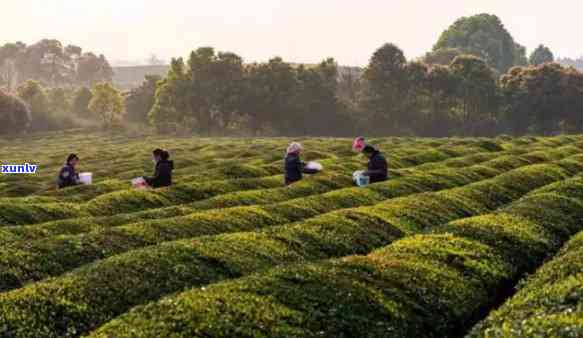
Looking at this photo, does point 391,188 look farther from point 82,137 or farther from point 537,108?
point 82,137

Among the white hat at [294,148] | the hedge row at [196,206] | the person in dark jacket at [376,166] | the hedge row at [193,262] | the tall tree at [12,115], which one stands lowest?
the tall tree at [12,115]

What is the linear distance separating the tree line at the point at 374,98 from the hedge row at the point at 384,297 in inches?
3969

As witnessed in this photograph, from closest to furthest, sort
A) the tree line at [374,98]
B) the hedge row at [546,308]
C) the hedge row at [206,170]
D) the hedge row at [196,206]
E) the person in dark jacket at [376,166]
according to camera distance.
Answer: the hedge row at [546,308] → the hedge row at [196,206] → the person in dark jacket at [376,166] → the hedge row at [206,170] → the tree line at [374,98]

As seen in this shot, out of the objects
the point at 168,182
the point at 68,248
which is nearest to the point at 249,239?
the point at 68,248

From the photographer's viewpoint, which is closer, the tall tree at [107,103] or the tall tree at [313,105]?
the tall tree at [313,105]

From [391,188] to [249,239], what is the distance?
12812 mm

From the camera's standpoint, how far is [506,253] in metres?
18.7

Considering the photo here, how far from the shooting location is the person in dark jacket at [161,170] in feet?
92.0

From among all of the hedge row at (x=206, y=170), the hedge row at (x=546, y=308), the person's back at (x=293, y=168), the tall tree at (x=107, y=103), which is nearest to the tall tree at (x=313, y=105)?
the tall tree at (x=107, y=103)

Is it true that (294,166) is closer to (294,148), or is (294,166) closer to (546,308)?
(294,148)

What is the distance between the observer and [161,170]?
95.5 feet

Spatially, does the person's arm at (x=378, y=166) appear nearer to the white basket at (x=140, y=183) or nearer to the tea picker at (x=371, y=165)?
the tea picker at (x=371, y=165)

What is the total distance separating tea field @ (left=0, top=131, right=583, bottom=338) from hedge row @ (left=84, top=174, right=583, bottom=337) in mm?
36

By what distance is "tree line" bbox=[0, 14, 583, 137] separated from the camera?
4564 inches
